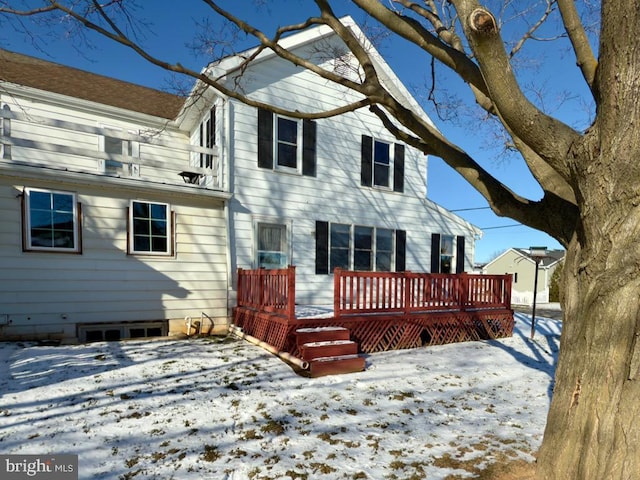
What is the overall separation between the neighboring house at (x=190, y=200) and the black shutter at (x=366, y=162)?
0.03 metres

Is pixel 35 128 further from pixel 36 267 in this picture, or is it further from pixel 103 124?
pixel 36 267

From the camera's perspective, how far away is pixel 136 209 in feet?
23.4

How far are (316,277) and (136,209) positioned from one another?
174 inches

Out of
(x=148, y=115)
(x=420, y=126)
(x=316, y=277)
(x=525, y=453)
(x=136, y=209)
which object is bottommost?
(x=525, y=453)

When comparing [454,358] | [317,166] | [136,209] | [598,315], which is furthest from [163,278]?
[598,315]

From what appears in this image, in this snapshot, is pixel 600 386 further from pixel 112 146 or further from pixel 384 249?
pixel 112 146

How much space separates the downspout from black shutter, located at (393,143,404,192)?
600 centimetres

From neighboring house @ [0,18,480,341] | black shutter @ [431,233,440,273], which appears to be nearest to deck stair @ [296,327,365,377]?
A: neighboring house @ [0,18,480,341]

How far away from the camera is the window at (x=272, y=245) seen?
8.33 metres

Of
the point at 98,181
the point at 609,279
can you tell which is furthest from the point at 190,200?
the point at 609,279

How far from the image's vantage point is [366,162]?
9844 millimetres

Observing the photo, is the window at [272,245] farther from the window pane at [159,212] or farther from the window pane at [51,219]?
the window pane at [51,219]

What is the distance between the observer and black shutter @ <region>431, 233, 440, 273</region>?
1086 centimetres

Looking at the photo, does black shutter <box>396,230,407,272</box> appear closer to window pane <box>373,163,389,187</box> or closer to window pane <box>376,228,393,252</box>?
window pane <box>376,228,393,252</box>
